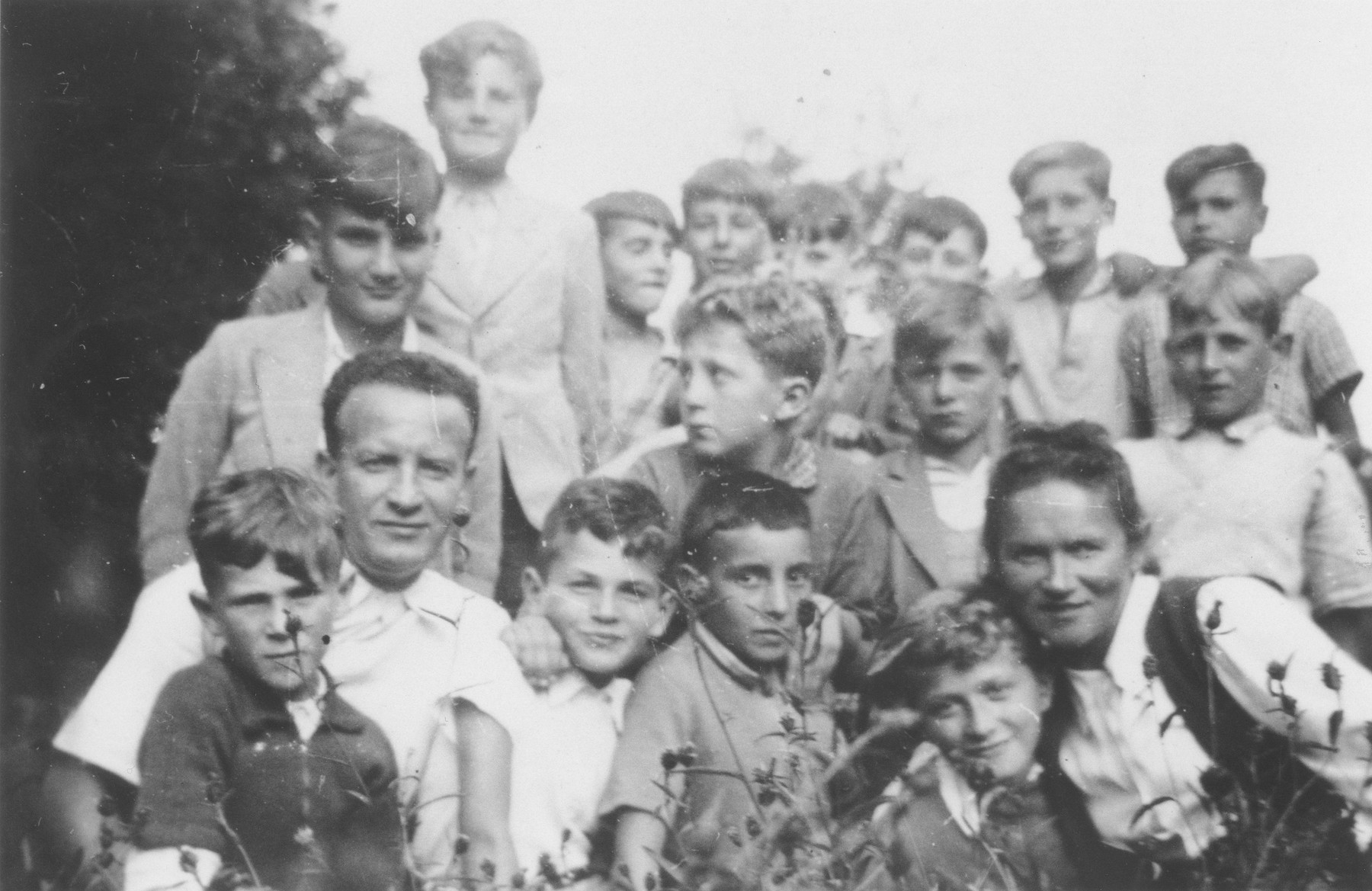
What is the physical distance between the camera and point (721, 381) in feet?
14.4

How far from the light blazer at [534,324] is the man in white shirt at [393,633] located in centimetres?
12

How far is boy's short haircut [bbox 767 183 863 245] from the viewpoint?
4480 mm

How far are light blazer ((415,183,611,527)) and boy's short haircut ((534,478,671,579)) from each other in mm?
135

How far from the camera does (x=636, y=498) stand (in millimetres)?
4316

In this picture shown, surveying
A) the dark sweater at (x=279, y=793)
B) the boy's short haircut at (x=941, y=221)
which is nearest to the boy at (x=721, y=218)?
the boy's short haircut at (x=941, y=221)

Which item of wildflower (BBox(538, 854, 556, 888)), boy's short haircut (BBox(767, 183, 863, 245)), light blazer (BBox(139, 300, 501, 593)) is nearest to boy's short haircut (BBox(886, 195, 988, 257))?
boy's short haircut (BBox(767, 183, 863, 245))

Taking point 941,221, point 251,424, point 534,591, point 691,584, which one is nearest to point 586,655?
point 534,591

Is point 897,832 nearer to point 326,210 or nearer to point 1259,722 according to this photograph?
point 1259,722

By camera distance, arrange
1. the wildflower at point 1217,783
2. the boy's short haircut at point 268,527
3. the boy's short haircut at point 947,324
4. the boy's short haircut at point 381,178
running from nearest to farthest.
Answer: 1. the wildflower at point 1217,783
2. the boy's short haircut at point 268,527
3. the boy's short haircut at point 947,324
4. the boy's short haircut at point 381,178

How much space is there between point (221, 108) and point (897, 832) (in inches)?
115

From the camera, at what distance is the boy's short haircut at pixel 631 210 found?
448 centimetres

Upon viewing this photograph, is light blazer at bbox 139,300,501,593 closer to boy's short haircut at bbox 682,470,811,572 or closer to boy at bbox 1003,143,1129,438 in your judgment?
boy's short haircut at bbox 682,470,811,572

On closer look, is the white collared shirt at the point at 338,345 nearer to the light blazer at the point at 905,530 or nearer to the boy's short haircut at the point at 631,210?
the boy's short haircut at the point at 631,210

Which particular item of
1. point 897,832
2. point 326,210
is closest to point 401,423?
point 326,210
